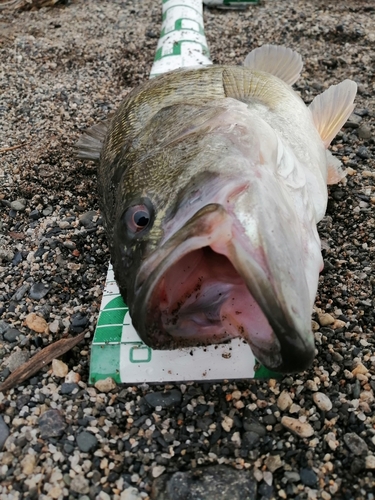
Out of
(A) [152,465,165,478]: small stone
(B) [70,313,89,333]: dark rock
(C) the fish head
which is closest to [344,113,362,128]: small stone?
(C) the fish head

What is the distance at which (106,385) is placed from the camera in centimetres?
253

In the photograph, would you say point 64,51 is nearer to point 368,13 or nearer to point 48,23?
point 48,23

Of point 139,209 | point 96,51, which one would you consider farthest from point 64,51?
point 139,209

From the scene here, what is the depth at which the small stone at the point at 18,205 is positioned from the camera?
3.76m

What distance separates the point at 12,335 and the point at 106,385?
2.28ft

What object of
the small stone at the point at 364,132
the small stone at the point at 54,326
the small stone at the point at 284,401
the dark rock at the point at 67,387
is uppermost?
the small stone at the point at 364,132

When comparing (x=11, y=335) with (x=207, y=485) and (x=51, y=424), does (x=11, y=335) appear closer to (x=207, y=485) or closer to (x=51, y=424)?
(x=51, y=424)

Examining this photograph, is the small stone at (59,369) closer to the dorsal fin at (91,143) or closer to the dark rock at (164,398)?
the dark rock at (164,398)

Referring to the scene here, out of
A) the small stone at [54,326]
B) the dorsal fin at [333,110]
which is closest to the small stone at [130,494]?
the small stone at [54,326]

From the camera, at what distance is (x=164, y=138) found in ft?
7.94

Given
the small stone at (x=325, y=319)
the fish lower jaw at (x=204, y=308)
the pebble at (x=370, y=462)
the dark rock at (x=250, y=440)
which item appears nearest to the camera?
the fish lower jaw at (x=204, y=308)

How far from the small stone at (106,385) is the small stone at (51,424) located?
227 millimetres

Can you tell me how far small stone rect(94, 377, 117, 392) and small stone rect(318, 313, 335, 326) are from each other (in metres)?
1.14

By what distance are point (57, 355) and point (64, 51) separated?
423 centimetres
